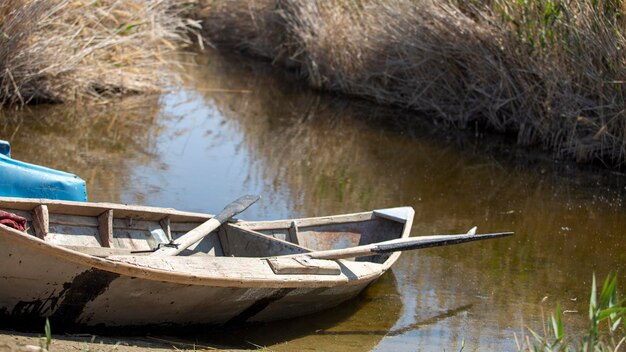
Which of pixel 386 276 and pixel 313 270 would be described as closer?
pixel 313 270

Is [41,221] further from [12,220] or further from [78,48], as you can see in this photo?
[78,48]

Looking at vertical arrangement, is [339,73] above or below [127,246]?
above

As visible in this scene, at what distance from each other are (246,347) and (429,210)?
4091 mm

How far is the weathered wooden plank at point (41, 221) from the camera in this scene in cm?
593

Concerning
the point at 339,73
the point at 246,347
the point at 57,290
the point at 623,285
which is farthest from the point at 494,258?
the point at 339,73

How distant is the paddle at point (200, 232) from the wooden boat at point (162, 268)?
0.39 ft

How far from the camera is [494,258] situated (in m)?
8.28

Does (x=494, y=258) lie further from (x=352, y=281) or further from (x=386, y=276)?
(x=352, y=281)

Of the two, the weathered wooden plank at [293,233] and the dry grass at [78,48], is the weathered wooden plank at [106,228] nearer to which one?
the weathered wooden plank at [293,233]

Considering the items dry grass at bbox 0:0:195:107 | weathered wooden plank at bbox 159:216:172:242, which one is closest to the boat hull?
weathered wooden plank at bbox 159:216:172:242

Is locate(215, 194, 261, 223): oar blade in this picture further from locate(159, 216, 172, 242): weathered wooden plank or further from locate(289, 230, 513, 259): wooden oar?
locate(289, 230, 513, 259): wooden oar

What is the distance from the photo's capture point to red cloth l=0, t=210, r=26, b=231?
5.46 metres

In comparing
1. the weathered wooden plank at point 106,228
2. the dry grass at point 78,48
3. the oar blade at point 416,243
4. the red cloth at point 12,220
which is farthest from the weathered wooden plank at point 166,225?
the dry grass at point 78,48

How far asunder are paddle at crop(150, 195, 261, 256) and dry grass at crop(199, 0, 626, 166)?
18.2 feet
